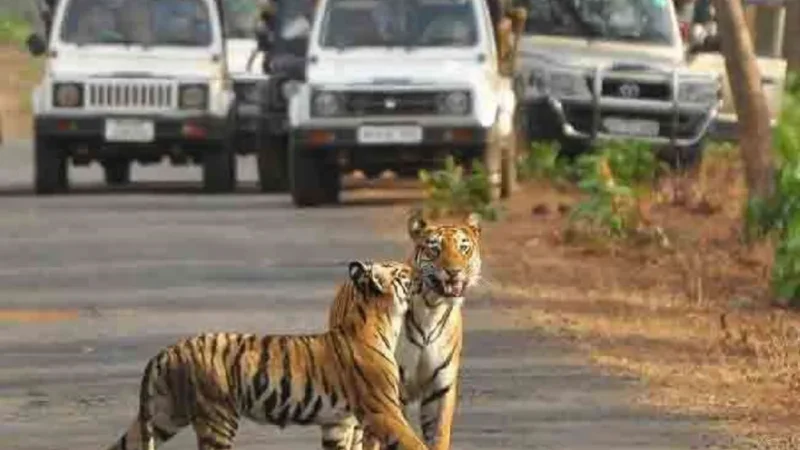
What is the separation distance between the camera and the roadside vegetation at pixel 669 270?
16031 mm

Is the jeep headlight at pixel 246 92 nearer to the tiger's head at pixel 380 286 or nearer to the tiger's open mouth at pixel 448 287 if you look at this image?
the tiger's open mouth at pixel 448 287

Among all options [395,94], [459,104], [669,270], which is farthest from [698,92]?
[669,270]

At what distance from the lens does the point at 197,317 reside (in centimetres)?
1908

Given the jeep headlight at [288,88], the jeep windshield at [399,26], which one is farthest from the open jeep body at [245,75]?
the jeep windshield at [399,26]

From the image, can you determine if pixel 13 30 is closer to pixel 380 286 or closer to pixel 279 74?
pixel 279 74

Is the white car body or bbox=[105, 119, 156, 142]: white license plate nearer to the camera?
the white car body

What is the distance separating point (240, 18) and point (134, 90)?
464cm

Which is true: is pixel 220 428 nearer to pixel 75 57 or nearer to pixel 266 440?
pixel 266 440

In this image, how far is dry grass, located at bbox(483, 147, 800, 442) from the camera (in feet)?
51.0

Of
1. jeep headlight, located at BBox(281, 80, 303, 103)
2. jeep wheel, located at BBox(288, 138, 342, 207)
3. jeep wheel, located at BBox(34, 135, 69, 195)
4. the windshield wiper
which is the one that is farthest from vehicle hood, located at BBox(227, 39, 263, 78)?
jeep wheel, located at BBox(288, 138, 342, 207)

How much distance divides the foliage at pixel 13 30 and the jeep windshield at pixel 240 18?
42476mm

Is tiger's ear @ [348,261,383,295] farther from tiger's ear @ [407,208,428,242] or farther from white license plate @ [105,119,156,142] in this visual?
white license plate @ [105,119,156,142]

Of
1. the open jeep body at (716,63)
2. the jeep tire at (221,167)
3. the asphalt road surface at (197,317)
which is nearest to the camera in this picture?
the asphalt road surface at (197,317)

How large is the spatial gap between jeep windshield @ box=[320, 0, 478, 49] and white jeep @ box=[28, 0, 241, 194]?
2826 mm
